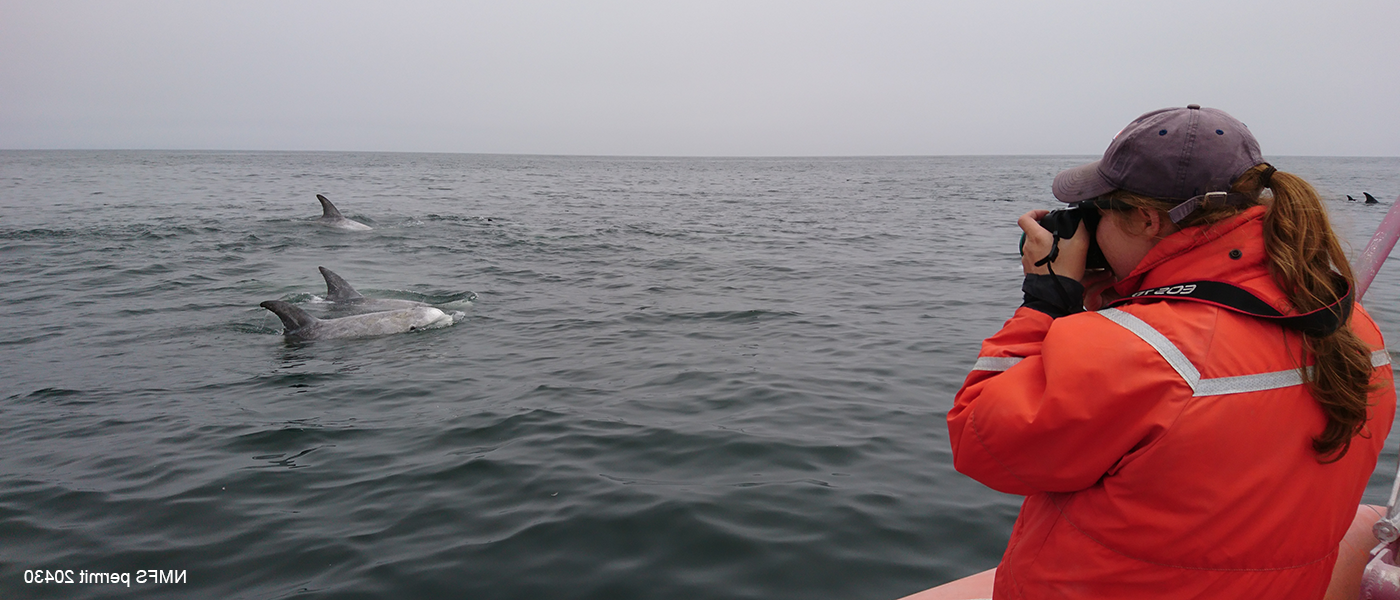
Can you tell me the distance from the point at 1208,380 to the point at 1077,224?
618mm

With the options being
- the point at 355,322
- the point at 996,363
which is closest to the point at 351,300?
the point at 355,322

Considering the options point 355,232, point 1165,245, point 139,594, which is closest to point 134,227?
point 355,232

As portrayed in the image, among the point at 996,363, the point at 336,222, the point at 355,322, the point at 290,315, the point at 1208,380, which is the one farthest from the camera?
the point at 336,222

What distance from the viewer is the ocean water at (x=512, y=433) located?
5113 mm

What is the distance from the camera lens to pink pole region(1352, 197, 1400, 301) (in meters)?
2.78

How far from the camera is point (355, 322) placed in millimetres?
12234

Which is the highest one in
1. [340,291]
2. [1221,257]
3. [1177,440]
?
[1221,257]

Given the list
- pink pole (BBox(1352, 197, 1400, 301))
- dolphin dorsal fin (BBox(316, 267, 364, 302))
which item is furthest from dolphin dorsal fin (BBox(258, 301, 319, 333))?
pink pole (BBox(1352, 197, 1400, 301))

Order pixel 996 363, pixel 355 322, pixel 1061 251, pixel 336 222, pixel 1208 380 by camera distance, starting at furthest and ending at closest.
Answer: pixel 336 222 → pixel 355 322 → pixel 1061 251 → pixel 996 363 → pixel 1208 380

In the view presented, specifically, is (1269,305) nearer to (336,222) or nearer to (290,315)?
(290,315)

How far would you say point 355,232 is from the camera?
24875mm

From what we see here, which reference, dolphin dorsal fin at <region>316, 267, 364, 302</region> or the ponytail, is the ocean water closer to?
the ponytail

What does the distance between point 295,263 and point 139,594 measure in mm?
15868

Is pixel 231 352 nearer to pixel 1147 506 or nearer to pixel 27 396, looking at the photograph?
pixel 27 396
